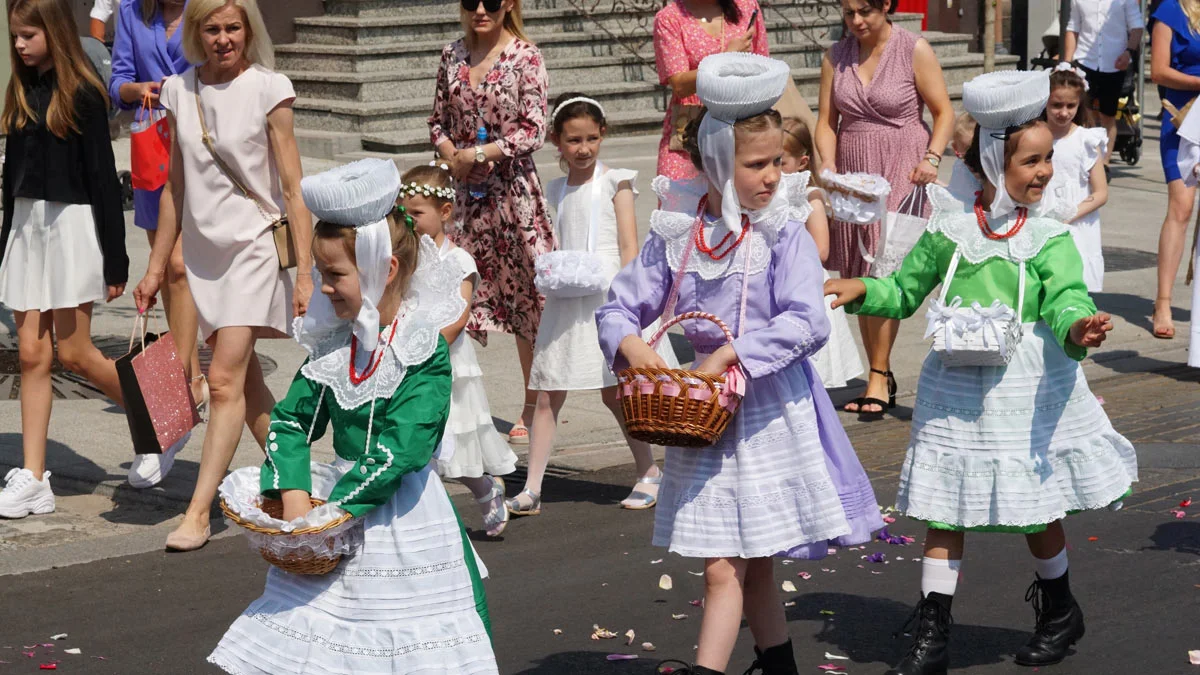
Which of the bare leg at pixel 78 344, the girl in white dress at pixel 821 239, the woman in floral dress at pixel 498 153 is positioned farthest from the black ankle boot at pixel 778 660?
the bare leg at pixel 78 344

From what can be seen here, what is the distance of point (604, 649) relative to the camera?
18.4 feet

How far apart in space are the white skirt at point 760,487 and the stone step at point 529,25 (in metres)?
13.7

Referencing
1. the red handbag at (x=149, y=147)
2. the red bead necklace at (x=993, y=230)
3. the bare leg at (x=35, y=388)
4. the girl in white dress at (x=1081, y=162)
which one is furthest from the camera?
the girl in white dress at (x=1081, y=162)

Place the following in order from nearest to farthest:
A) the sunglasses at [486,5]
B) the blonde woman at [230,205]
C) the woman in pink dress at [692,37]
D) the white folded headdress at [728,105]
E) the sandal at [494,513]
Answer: the white folded headdress at [728,105] → the blonde woman at [230,205] → the sandal at [494,513] → the sunglasses at [486,5] → the woman in pink dress at [692,37]

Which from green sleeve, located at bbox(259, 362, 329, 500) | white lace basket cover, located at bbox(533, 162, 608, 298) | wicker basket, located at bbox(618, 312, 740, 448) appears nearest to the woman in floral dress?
white lace basket cover, located at bbox(533, 162, 608, 298)

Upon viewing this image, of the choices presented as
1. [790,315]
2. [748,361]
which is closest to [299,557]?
[748,361]

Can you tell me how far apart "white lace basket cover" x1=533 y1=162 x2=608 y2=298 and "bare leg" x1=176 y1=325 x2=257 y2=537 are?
127 cm

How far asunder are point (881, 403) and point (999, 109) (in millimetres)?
3828

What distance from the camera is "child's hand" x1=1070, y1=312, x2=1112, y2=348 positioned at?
16.1ft

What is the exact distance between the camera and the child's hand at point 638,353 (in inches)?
185

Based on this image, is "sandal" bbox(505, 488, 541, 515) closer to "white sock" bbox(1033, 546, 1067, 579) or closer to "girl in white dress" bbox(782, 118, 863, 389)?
"girl in white dress" bbox(782, 118, 863, 389)

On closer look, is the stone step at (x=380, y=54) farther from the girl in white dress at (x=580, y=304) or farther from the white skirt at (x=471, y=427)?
the white skirt at (x=471, y=427)

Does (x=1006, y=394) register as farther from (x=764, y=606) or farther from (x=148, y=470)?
(x=148, y=470)

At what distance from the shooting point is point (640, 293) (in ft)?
16.5
